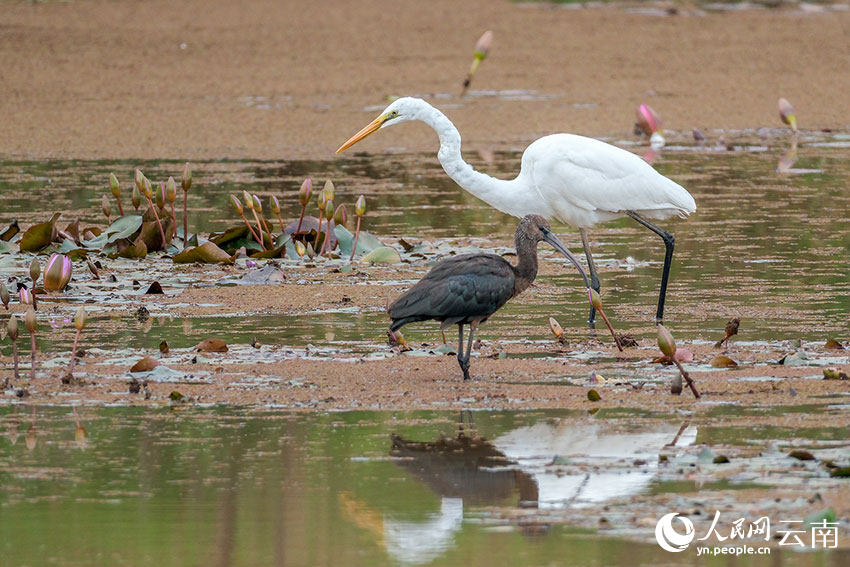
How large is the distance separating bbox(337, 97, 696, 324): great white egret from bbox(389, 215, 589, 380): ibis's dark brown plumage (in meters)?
1.97

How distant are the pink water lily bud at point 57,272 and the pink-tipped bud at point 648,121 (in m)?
8.07

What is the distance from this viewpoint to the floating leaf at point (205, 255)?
988 cm

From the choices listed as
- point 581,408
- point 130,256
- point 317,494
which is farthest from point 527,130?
point 317,494

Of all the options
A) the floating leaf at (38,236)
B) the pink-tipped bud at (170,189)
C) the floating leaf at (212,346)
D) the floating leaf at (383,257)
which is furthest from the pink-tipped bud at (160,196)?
the floating leaf at (212,346)

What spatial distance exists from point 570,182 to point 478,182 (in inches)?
21.0

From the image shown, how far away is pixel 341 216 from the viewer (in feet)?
34.0

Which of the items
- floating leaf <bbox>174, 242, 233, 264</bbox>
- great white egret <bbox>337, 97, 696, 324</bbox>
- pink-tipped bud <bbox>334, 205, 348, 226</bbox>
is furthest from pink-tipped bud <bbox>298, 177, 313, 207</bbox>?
great white egret <bbox>337, 97, 696, 324</bbox>

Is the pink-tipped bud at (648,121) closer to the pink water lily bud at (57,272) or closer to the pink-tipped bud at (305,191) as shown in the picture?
the pink-tipped bud at (305,191)

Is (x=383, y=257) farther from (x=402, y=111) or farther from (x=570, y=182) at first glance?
(x=570, y=182)

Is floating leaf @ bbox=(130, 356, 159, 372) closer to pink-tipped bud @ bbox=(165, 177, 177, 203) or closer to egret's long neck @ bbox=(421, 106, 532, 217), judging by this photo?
egret's long neck @ bbox=(421, 106, 532, 217)

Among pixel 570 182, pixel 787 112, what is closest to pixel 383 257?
pixel 570 182

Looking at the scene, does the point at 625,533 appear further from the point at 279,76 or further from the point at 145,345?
the point at 279,76

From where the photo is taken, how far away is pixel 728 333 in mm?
7184

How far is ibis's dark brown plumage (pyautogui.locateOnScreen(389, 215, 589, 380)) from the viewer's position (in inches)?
258
